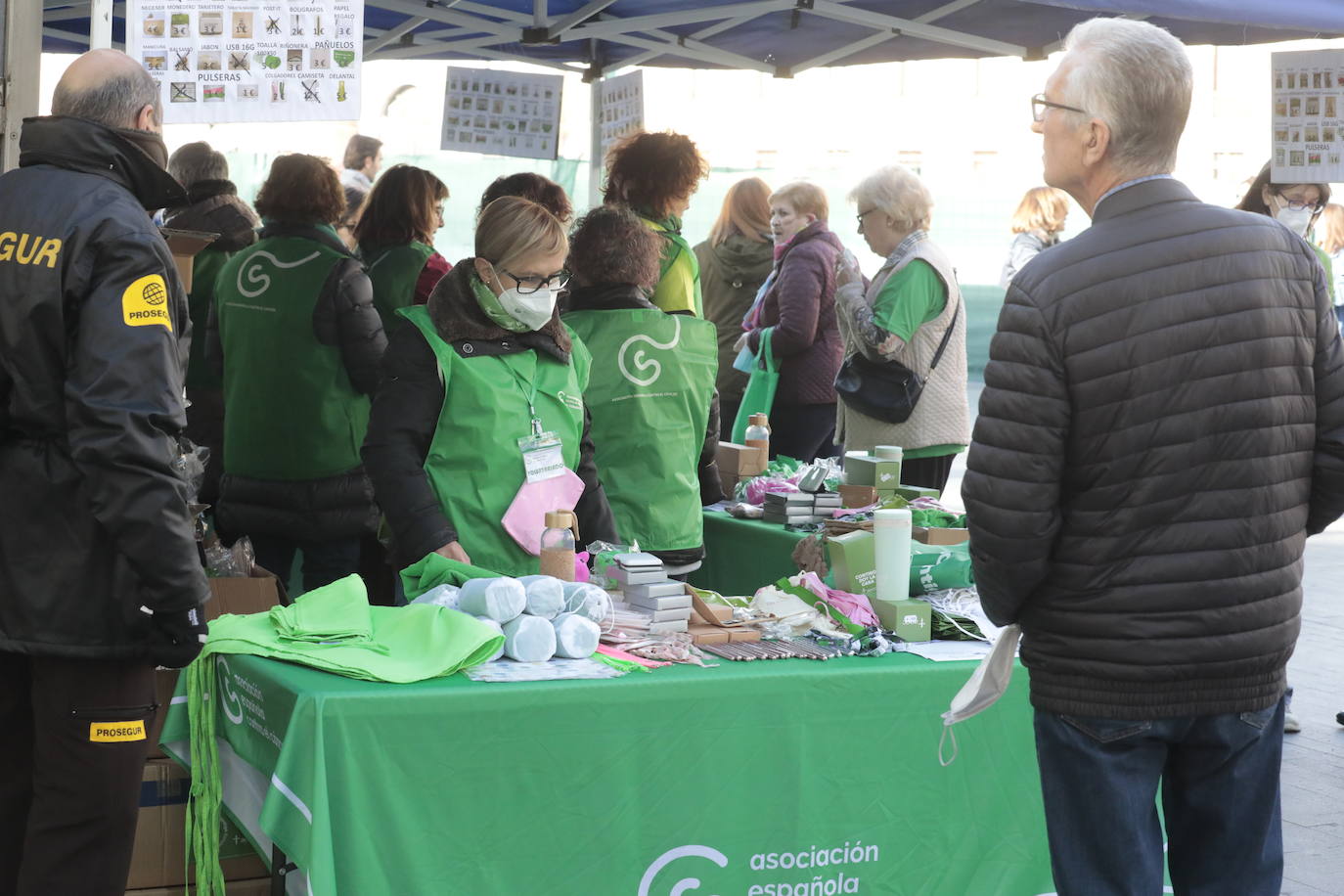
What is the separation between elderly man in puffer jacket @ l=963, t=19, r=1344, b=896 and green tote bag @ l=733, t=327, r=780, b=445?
3.70 meters

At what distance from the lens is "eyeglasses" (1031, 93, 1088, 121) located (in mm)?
1950

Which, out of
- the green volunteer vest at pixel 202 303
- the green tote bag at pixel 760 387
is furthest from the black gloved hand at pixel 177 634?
the green tote bag at pixel 760 387

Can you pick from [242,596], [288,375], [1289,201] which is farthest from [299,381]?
[1289,201]

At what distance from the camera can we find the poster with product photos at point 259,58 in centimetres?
292

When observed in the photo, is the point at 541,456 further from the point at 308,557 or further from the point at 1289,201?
the point at 1289,201

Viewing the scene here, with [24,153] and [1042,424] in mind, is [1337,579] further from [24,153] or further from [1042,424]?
[24,153]

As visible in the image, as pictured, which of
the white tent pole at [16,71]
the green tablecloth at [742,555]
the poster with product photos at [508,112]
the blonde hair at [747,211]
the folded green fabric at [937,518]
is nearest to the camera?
the white tent pole at [16,71]

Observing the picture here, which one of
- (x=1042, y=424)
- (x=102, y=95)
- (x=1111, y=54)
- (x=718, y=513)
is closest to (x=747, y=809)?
(x=1042, y=424)

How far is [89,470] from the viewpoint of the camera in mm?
2096

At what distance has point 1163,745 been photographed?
76.9 inches

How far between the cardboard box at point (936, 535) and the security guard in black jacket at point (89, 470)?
5.79 ft

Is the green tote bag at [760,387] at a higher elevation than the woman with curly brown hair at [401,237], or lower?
lower

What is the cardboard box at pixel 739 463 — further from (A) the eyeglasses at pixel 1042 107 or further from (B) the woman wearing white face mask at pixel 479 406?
(A) the eyeglasses at pixel 1042 107

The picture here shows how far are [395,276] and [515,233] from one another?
1995 mm
